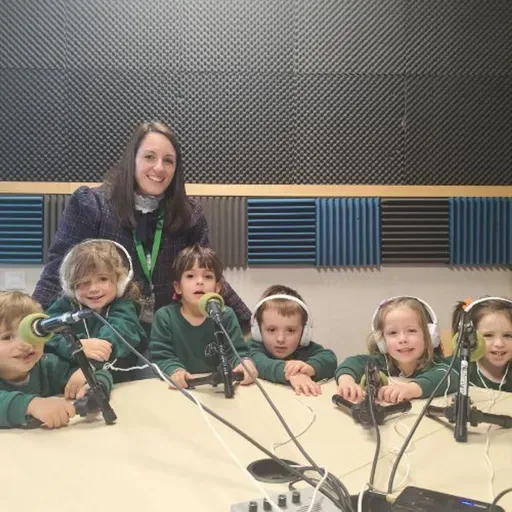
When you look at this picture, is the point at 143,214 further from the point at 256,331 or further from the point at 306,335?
the point at 306,335

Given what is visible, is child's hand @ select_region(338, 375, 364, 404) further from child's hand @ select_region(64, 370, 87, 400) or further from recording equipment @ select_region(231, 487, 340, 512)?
child's hand @ select_region(64, 370, 87, 400)

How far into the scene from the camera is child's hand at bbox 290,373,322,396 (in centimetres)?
147

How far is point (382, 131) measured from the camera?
9.14 ft

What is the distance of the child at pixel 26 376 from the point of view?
1.11 metres

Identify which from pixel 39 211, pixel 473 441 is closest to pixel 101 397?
pixel 473 441

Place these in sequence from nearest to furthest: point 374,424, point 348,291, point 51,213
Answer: point 374,424
point 51,213
point 348,291

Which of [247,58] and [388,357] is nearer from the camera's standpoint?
[388,357]

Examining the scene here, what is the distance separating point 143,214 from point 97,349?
0.72 meters

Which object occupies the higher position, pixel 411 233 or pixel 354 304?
pixel 411 233

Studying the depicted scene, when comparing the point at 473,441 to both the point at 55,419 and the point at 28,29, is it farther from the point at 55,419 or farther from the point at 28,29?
the point at 28,29

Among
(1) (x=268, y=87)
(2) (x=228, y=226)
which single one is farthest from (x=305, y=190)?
(1) (x=268, y=87)

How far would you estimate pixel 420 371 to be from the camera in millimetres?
1600

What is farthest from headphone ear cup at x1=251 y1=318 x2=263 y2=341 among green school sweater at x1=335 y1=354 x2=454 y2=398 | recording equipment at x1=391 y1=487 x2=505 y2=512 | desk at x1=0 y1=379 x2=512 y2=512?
recording equipment at x1=391 y1=487 x2=505 y2=512

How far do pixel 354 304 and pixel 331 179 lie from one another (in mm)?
688
